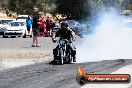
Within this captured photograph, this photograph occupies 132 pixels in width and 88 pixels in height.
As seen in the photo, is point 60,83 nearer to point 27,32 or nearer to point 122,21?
point 122,21

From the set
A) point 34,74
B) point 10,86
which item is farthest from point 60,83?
point 34,74

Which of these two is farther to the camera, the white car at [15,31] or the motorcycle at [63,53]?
the white car at [15,31]

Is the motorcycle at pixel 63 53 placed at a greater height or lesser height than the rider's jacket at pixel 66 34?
lesser

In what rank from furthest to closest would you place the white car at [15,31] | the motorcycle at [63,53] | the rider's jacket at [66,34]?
the white car at [15,31], the motorcycle at [63,53], the rider's jacket at [66,34]

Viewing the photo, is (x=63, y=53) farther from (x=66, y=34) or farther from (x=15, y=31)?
(x=15, y=31)

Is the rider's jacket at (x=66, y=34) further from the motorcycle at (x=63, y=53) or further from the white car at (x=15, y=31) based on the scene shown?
the white car at (x=15, y=31)

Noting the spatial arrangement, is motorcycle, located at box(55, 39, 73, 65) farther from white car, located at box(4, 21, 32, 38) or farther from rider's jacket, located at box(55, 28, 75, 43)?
white car, located at box(4, 21, 32, 38)

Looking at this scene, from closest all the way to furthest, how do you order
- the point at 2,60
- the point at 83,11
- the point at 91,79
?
the point at 91,79, the point at 2,60, the point at 83,11

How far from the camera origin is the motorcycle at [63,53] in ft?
66.0

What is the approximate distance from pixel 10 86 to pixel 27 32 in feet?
104

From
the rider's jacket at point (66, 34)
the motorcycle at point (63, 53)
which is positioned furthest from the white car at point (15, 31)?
the rider's jacket at point (66, 34)

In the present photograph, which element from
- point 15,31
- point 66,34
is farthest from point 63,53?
point 15,31

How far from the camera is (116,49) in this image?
27.2 meters

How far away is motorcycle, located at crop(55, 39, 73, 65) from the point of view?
2010cm
